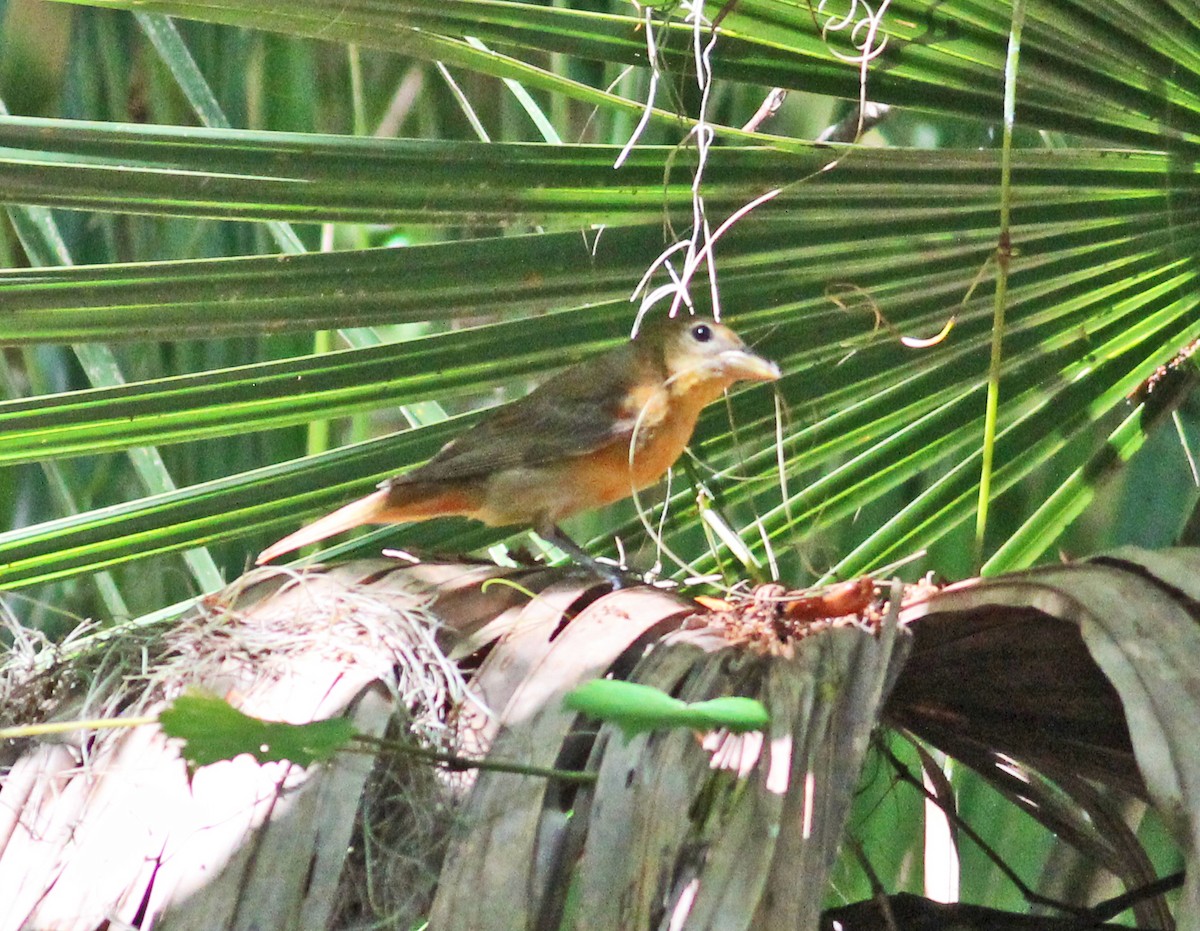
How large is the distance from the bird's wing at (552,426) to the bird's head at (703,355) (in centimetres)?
12

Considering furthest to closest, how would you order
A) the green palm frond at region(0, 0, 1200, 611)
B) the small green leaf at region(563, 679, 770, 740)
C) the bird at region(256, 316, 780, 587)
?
the bird at region(256, 316, 780, 587)
the green palm frond at region(0, 0, 1200, 611)
the small green leaf at region(563, 679, 770, 740)

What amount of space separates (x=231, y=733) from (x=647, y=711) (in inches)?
14.4

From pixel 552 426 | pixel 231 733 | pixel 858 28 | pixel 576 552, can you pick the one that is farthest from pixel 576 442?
pixel 231 733

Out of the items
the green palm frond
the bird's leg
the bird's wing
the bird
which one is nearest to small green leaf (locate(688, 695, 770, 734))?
the green palm frond

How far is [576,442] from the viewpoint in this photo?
3.03m

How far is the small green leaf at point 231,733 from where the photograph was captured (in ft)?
3.88

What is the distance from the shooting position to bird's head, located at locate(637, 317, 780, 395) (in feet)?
8.48

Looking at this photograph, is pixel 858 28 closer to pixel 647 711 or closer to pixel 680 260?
pixel 680 260

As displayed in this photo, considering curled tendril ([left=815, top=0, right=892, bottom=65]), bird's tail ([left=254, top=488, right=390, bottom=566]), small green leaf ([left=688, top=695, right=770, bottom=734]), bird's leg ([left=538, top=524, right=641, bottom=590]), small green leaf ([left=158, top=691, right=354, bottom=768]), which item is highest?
curled tendril ([left=815, top=0, right=892, bottom=65])

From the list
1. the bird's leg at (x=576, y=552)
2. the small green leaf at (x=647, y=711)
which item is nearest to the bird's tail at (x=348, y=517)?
the bird's leg at (x=576, y=552)

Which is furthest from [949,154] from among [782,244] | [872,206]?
[782,244]

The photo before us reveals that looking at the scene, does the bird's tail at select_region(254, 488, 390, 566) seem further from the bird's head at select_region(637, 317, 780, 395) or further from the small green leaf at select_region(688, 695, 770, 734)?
the small green leaf at select_region(688, 695, 770, 734)

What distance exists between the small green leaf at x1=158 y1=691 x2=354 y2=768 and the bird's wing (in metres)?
1.49

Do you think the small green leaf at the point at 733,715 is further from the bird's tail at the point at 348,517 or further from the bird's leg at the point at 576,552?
the bird's tail at the point at 348,517
